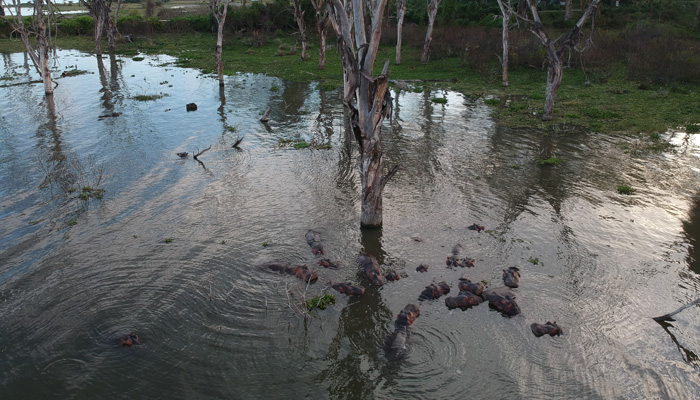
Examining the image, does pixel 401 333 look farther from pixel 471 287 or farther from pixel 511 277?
pixel 511 277

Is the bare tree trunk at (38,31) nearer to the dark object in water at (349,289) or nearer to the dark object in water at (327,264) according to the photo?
the dark object in water at (327,264)

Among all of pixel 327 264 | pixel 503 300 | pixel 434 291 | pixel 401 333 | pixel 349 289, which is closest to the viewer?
pixel 401 333

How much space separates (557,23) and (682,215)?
31.2 metres

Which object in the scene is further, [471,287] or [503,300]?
[471,287]

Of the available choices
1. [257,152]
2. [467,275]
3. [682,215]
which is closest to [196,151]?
[257,152]

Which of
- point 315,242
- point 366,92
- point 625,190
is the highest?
point 366,92

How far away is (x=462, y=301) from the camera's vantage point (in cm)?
797

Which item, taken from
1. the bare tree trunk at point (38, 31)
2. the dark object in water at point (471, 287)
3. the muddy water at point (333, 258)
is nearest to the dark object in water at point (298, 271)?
the muddy water at point (333, 258)

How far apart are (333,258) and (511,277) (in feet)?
10.8

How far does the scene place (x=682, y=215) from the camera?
1122 centimetres

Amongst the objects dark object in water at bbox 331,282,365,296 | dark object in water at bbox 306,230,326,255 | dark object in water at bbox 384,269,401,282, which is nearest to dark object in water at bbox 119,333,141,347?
dark object in water at bbox 331,282,365,296

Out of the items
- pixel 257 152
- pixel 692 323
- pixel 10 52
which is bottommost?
pixel 692 323

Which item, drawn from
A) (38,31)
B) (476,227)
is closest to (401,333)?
(476,227)

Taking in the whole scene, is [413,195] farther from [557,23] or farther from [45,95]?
[557,23]
